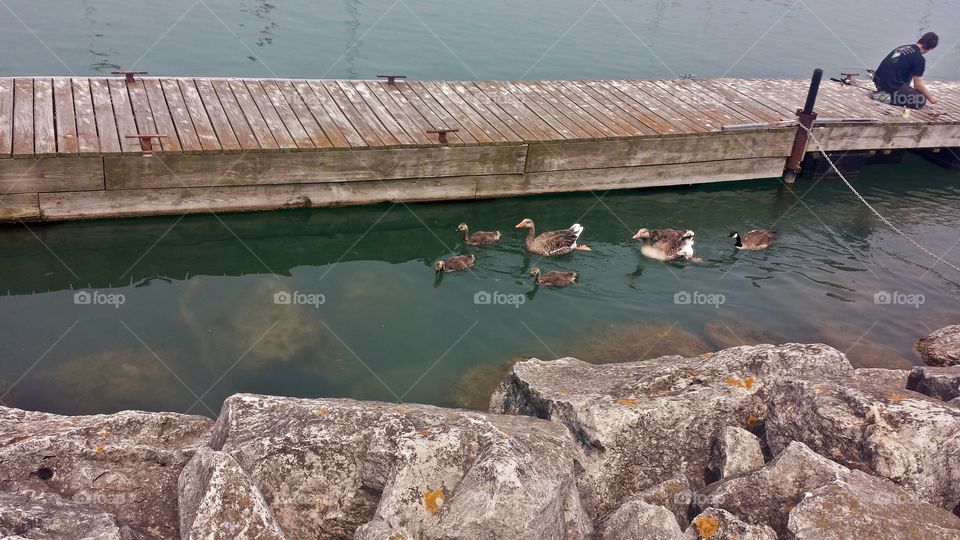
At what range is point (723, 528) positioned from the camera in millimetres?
6047

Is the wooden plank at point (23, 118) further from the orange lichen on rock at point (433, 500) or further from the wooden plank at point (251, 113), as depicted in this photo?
the orange lichen on rock at point (433, 500)

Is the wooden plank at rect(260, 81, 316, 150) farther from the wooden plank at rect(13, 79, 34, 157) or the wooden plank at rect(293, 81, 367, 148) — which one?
the wooden plank at rect(13, 79, 34, 157)

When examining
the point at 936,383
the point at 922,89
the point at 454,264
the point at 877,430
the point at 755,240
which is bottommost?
the point at 454,264

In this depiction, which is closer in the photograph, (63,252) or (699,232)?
(63,252)

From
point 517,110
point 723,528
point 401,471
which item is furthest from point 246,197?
point 723,528

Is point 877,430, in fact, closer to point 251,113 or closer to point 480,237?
point 480,237

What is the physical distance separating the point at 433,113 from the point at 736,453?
11.5 m

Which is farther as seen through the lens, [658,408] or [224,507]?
[658,408]

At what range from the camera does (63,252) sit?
1310 cm

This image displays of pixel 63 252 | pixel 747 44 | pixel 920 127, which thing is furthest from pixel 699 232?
pixel 747 44

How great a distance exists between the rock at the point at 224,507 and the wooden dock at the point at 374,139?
30.4ft

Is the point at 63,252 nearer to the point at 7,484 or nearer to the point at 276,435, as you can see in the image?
the point at 7,484

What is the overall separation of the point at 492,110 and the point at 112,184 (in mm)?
8591

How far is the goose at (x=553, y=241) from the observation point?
14586 millimetres
